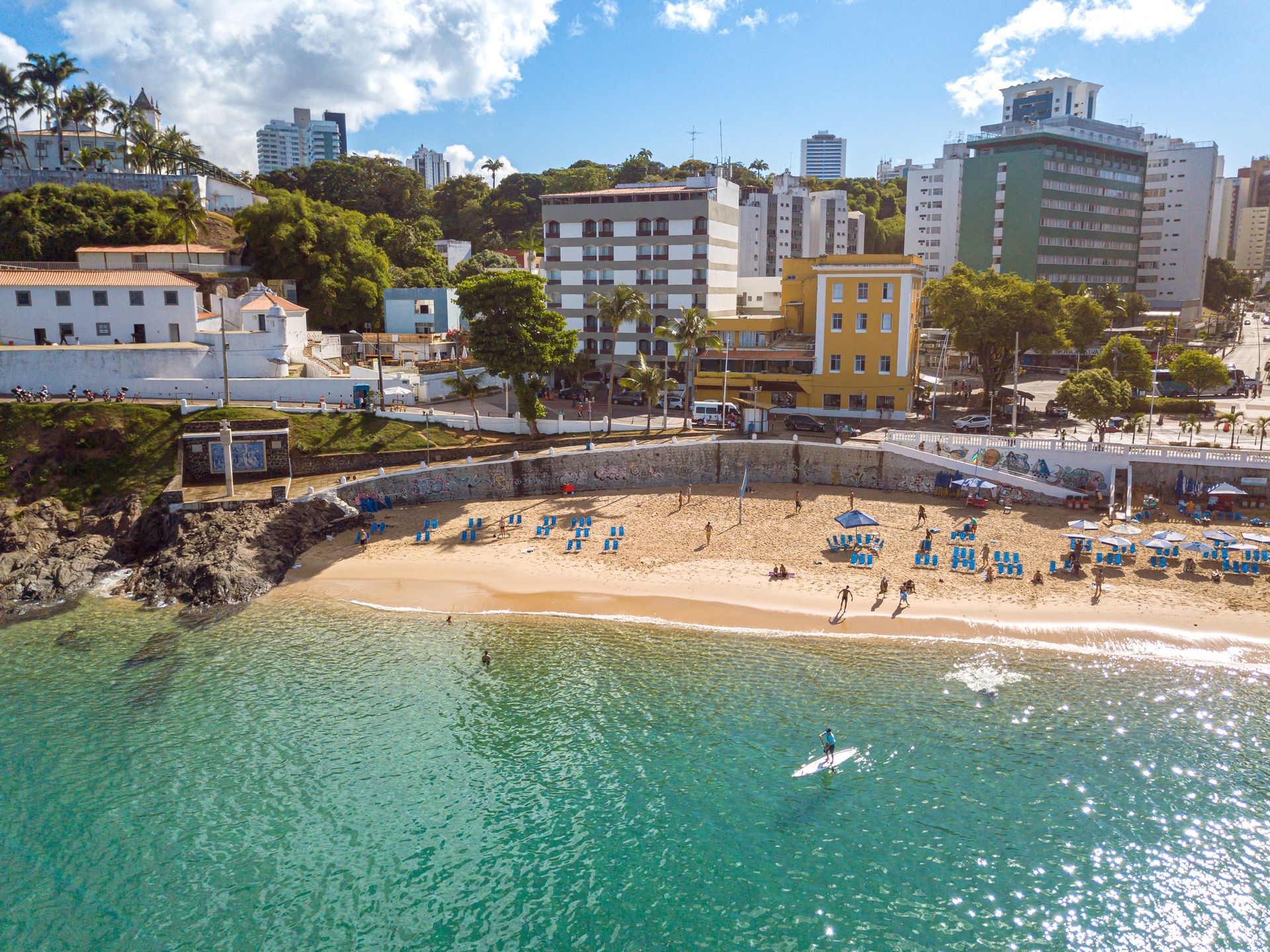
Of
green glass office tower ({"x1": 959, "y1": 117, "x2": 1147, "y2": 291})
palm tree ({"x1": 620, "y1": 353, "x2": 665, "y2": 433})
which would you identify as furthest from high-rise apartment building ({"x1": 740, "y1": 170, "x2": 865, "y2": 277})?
palm tree ({"x1": 620, "y1": 353, "x2": 665, "y2": 433})

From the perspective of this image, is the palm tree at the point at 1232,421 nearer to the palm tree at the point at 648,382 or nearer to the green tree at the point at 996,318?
the green tree at the point at 996,318

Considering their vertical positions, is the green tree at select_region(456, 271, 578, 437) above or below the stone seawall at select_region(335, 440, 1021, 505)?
above

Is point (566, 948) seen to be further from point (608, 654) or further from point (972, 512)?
point (972, 512)

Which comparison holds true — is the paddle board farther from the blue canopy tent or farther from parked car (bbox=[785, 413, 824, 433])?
parked car (bbox=[785, 413, 824, 433])

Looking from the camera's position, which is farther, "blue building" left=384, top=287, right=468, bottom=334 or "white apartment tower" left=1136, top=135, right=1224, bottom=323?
"white apartment tower" left=1136, top=135, right=1224, bottom=323

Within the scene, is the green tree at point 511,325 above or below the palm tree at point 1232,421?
above

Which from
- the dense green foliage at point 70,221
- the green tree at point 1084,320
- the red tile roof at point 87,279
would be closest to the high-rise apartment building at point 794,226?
the green tree at point 1084,320
